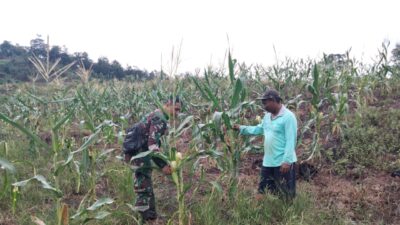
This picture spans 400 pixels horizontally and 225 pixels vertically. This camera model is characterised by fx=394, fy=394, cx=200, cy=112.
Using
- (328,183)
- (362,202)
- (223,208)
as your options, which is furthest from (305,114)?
(223,208)

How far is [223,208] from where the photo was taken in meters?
3.83

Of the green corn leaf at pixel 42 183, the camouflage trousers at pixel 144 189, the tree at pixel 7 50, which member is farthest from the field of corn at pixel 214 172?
the tree at pixel 7 50

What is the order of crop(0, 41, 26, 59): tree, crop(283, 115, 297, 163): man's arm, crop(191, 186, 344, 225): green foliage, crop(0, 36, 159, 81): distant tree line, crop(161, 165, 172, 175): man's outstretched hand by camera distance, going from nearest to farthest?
crop(161, 165, 172, 175): man's outstretched hand, crop(191, 186, 344, 225): green foliage, crop(283, 115, 297, 163): man's arm, crop(0, 36, 159, 81): distant tree line, crop(0, 41, 26, 59): tree

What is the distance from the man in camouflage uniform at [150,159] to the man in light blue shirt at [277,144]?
856mm

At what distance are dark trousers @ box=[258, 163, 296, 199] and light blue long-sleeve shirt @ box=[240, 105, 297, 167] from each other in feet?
0.29

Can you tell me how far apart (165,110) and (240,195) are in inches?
49.8

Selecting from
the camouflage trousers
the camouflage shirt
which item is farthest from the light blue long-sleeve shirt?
the camouflage trousers

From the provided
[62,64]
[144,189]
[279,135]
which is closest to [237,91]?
[279,135]

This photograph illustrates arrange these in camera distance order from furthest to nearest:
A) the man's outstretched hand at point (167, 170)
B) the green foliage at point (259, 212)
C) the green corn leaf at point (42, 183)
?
the green foliage at point (259, 212) < the man's outstretched hand at point (167, 170) < the green corn leaf at point (42, 183)

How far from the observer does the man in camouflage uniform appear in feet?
10.7

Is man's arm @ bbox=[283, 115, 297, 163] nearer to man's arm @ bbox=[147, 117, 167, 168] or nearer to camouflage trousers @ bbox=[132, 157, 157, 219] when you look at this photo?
man's arm @ bbox=[147, 117, 167, 168]

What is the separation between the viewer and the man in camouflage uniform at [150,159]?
3267 mm

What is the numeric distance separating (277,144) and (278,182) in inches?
15.2

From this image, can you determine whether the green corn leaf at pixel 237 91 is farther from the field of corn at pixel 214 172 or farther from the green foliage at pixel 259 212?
the green foliage at pixel 259 212
